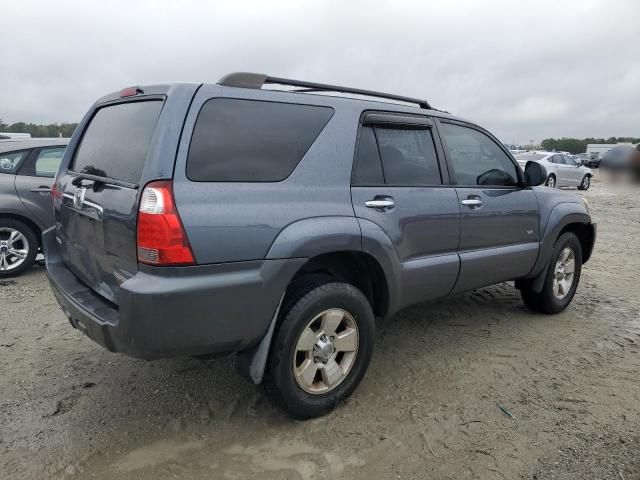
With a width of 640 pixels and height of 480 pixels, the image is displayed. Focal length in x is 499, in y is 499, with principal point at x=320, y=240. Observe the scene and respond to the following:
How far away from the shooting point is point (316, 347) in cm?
280

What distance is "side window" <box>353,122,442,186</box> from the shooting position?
10.1 feet

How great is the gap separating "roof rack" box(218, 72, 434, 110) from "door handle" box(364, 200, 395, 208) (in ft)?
2.53

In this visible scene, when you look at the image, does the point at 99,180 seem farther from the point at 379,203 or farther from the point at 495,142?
the point at 495,142

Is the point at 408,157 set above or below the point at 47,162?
above

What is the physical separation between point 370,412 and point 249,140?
1.71m

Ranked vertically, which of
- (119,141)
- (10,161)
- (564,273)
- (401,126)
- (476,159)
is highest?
(401,126)

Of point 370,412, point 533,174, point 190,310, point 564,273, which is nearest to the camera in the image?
point 190,310

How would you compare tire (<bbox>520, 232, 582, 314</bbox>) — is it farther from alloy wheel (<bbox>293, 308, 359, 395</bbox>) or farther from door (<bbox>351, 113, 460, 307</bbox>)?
alloy wheel (<bbox>293, 308, 359, 395</bbox>)

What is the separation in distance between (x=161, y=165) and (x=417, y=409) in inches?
79.0

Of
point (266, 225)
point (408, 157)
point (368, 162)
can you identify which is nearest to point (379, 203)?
point (368, 162)

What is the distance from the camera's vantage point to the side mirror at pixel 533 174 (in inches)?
161

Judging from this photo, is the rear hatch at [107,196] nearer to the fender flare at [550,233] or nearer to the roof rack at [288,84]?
the roof rack at [288,84]

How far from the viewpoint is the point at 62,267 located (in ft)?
10.4

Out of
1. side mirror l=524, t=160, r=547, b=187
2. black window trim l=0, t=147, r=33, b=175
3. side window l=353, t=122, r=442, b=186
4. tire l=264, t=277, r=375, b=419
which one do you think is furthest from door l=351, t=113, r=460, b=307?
black window trim l=0, t=147, r=33, b=175
